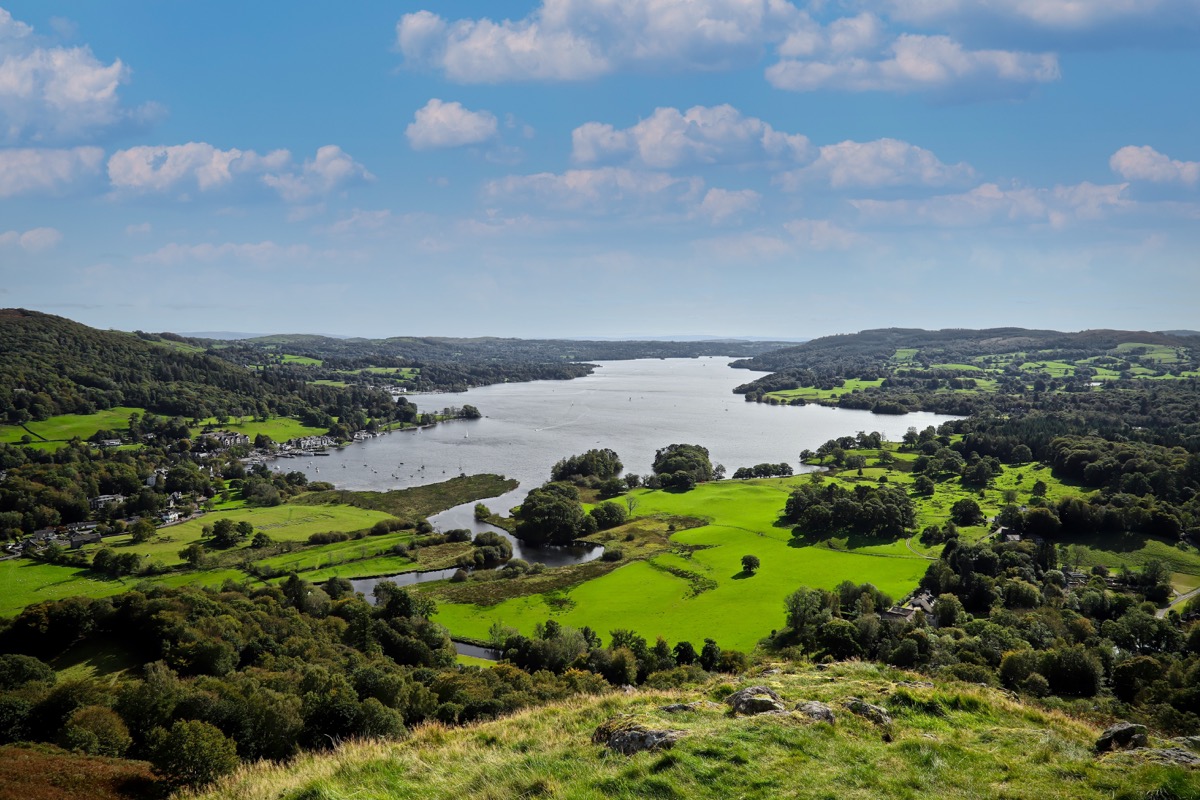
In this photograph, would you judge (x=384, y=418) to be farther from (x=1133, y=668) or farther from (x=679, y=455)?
(x=1133, y=668)

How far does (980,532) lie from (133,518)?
9700cm

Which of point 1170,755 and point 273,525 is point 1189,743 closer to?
point 1170,755

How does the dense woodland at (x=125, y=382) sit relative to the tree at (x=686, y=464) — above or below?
above

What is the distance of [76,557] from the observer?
194ft

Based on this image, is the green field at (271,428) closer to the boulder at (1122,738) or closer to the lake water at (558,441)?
the lake water at (558,441)

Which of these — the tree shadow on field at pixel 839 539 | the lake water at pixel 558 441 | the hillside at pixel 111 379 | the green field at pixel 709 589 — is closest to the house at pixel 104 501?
the lake water at pixel 558 441

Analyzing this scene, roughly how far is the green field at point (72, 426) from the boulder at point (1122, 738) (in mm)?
135437

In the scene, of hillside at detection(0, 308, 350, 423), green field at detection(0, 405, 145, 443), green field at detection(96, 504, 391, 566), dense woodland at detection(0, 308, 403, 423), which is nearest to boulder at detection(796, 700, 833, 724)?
green field at detection(96, 504, 391, 566)

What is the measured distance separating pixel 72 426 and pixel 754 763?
5592 inches

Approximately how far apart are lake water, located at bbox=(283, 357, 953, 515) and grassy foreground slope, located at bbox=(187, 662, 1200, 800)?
65.4 meters

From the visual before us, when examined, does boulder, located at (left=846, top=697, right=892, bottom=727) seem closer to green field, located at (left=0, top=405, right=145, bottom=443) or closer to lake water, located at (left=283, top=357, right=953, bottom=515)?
lake water, located at (left=283, top=357, right=953, bottom=515)

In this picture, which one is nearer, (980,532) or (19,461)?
(980,532)

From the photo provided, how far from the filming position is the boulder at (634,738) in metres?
11.1

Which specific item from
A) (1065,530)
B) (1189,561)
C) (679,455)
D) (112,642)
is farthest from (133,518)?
(1189,561)
